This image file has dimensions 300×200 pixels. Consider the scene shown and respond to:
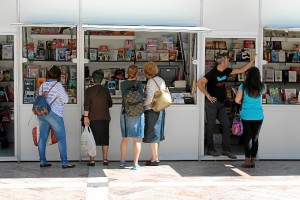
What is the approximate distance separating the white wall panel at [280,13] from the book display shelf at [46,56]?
3.22 meters

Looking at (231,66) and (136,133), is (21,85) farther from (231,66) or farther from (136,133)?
(231,66)

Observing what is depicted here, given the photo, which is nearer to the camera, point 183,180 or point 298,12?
point 183,180

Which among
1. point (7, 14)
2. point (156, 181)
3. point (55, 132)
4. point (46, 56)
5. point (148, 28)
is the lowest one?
point (156, 181)

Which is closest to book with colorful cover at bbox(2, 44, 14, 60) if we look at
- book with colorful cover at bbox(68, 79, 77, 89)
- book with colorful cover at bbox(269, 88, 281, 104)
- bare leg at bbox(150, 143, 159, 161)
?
book with colorful cover at bbox(68, 79, 77, 89)

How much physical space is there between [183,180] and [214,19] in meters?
2.93

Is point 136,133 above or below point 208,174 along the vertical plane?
above

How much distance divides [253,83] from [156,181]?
7.24 feet

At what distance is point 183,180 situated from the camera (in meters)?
8.36

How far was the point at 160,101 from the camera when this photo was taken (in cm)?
902

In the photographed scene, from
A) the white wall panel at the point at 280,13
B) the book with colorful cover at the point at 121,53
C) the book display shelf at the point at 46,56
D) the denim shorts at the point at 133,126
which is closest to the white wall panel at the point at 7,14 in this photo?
the book display shelf at the point at 46,56

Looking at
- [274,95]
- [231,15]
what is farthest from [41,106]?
[274,95]

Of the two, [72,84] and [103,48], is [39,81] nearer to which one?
[72,84]

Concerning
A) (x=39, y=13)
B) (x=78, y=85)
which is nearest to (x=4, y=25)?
(x=39, y=13)

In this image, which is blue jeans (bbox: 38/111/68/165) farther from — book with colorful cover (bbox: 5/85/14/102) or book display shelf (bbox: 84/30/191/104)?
book with colorful cover (bbox: 5/85/14/102)
